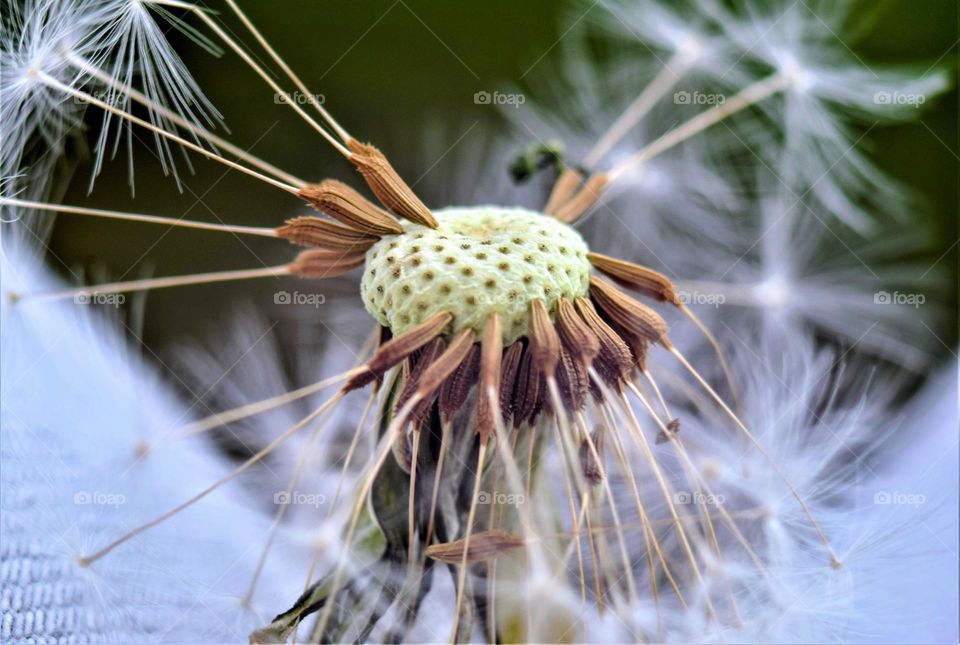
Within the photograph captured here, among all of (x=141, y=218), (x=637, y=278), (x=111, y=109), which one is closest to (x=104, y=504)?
(x=141, y=218)

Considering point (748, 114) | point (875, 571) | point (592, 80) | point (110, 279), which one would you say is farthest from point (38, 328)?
point (875, 571)

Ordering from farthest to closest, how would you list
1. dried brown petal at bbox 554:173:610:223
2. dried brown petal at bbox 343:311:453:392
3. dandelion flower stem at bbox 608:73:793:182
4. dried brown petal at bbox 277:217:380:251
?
dandelion flower stem at bbox 608:73:793:182 < dried brown petal at bbox 554:173:610:223 < dried brown petal at bbox 277:217:380:251 < dried brown petal at bbox 343:311:453:392

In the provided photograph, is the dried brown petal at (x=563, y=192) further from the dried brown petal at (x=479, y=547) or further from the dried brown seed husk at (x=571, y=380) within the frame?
the dried brown petal at (x=479, y=547)

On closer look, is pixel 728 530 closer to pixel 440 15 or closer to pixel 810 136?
pixel 810 136

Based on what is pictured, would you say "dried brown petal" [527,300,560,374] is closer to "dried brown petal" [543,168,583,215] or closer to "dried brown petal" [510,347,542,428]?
"dried brown petal" [510,347,542,428]

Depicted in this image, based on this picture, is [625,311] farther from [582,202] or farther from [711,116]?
[711,116]

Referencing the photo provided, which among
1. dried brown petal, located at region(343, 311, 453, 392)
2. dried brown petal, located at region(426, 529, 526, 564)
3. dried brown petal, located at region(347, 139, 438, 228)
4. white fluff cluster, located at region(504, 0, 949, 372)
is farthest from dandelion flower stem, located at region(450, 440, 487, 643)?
white fluff cluster, located at region(504, 0, 949, 372)

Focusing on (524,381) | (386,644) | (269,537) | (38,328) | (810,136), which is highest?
(810,136)
